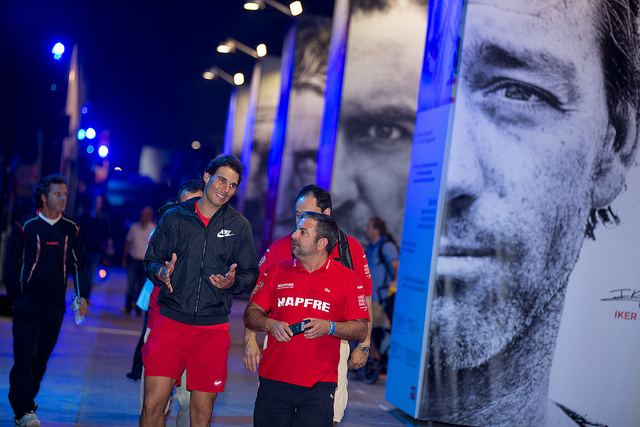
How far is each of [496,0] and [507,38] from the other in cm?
38

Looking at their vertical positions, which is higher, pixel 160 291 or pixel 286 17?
pixel 286 17

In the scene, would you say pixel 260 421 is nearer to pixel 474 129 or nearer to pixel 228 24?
pixel 474 129

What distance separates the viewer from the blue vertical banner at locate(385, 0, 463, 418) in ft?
23.2

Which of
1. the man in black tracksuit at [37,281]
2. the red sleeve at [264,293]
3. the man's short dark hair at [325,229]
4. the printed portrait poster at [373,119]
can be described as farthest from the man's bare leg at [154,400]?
the printed portrait poster at [373,119]

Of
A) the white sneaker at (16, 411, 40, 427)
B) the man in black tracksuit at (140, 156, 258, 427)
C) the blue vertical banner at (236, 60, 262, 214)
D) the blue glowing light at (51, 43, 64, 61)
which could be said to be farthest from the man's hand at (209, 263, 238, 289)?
the blue vertical banner at (236, 60, 262, 214)

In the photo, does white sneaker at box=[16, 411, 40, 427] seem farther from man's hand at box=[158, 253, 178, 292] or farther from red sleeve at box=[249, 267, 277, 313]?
red sleeve at box=[249, 267, 277, 313]

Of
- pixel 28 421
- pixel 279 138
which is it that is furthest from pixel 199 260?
pixel 279 138

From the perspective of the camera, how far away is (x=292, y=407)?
4129 millimetres

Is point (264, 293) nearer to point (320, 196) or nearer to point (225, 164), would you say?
point (225, 164)

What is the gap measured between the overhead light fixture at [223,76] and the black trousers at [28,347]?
68.4 feet

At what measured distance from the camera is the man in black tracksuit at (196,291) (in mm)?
4418

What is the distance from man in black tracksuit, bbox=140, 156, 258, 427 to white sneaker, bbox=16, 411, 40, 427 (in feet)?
5.51

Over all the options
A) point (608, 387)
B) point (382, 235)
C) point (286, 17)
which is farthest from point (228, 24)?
point (608, 387)

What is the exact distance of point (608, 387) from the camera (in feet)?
23.6
